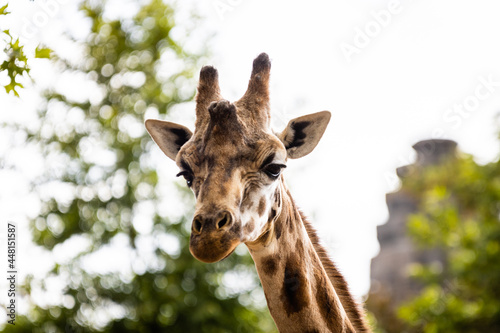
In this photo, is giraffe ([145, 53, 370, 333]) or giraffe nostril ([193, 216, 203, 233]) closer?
giraffe nostril ([193, 216, 203, 233])

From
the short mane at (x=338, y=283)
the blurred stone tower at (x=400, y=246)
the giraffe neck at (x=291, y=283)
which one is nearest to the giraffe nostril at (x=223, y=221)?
the giraffe neck at (x=291, y=283)

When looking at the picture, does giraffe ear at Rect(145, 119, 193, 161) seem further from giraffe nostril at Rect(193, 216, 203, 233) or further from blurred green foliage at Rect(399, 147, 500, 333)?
blurred green foliage at Rect(399, 147, 500, 333)

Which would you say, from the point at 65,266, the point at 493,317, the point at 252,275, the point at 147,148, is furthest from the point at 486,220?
the point at 65,266

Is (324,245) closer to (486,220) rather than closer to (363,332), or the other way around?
(363,332)

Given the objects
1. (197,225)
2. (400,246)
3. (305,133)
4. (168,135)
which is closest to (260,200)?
(197,225)

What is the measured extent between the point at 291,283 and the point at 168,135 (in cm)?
150

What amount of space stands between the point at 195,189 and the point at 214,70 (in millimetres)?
→ 1114

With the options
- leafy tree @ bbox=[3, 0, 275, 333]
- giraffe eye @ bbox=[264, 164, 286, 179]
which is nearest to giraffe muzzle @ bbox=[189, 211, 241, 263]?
giraffe eye @ bbox=[264, 164, 286, 179]

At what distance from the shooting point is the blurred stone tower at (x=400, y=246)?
1123 inches

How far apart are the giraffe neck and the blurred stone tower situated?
22.8 m

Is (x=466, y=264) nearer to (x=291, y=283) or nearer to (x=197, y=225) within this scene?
(x=291, y=283)

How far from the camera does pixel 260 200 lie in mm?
3547

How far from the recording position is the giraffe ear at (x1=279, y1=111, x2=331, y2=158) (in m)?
4.14

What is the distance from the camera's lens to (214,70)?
13.9 feet
